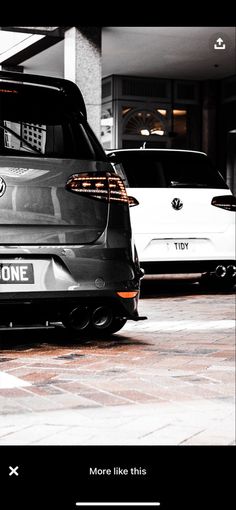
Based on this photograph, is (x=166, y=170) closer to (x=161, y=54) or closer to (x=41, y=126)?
(x=41, y=126)

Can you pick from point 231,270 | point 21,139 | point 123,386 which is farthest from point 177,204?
point 123,386

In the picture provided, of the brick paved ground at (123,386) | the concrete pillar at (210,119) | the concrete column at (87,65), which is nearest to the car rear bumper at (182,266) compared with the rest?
the brick paved ground at (123,386)

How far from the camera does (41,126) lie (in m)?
5.17

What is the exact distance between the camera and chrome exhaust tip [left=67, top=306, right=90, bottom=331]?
5.20m

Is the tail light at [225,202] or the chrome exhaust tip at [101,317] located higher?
the tail light at [225,202]

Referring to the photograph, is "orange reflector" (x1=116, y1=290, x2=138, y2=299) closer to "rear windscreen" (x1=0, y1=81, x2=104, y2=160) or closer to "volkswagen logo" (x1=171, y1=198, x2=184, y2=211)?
"rear windscreen" (x1=0, y1=81, x2=104, y2=160)

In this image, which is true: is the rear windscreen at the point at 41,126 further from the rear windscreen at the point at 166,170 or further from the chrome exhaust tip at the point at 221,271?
the chrome exhaust tip at the point at 221,271

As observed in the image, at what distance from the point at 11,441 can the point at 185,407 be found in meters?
0.86

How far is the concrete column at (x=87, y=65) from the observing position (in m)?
15.3

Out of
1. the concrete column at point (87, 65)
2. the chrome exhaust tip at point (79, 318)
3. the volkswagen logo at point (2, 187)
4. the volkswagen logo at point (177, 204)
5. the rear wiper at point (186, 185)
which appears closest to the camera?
the volkswagen logo at point (2, 187)

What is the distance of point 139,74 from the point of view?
23.5m

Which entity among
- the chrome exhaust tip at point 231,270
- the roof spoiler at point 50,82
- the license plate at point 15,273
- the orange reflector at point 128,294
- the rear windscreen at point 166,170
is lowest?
the chrome exhaust tip at point 231,270

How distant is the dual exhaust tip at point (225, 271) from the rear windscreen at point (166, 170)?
0.89 meters

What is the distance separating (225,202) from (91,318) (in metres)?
4.55
